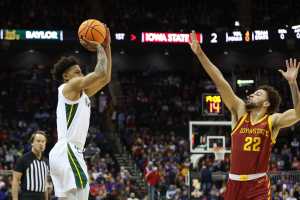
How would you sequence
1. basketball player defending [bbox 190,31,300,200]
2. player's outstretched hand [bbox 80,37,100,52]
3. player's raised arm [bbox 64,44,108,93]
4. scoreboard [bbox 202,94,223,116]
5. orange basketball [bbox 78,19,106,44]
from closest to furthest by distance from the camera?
player's raised arm [bbox 64,44,108,93] < basketball player defending [bbox 190,31,300,200] < player's outstretched hand [bbox 80,37,100,52] < orange basketball [bbox 78,19,106,44] < scoreboard [bbox 202,94,223,116]

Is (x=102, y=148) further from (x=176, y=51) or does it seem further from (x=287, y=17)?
(x=287, y=17)

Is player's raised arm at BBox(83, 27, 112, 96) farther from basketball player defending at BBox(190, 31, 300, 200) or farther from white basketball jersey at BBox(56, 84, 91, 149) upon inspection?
basketball player defending at BBox(190, 31, 300, 200)

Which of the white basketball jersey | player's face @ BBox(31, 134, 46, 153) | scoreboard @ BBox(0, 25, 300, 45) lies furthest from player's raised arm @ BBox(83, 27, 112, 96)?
scoreboard @ BBox(0, 25, 300, 45)

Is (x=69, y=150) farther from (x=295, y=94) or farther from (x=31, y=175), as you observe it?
(x=31, y=175)

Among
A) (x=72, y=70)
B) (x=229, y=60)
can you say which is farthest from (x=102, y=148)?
(x=72, y=70)

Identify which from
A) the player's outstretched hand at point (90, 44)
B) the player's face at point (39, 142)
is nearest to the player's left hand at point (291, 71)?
the player's outstretched hand at point (90, 44)

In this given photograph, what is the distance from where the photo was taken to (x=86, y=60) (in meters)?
33.3

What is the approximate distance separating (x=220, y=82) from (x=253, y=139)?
0.64 meters

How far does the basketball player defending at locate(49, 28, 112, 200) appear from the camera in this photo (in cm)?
584

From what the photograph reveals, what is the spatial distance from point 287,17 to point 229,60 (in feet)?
12.2

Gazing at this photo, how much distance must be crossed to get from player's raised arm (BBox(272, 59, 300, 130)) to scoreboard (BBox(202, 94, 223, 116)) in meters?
9.42

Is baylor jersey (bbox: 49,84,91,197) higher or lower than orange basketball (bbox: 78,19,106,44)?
lower

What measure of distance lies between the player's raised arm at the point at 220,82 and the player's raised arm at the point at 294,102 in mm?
360

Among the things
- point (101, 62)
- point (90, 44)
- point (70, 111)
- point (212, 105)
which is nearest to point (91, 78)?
point (101, 62)
